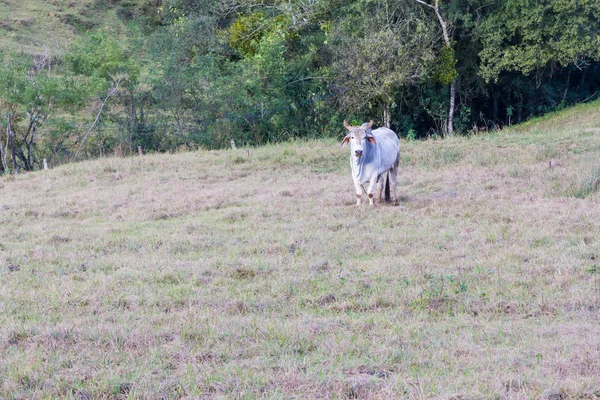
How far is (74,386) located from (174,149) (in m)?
19.4

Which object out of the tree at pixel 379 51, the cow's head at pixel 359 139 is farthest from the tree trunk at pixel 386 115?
the cow's head at pixel 359 139

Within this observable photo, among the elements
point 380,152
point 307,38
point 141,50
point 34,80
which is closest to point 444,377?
point 380,152

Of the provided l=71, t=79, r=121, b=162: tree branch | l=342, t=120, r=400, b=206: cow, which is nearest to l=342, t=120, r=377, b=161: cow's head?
l=342, t=120, r=400, b=206: cow

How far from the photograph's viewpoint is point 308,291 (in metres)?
6.85

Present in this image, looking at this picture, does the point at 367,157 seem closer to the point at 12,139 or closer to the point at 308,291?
the point at 308,291

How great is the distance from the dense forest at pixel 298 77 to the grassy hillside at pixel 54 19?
875cm

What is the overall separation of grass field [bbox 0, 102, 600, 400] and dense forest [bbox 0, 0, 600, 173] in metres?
9.28

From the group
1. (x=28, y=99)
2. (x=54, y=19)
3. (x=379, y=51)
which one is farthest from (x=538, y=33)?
(x=54, y=19)

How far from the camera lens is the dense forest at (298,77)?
74.6 feet

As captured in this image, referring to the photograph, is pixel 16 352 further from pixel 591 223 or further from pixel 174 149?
pixel 174 149

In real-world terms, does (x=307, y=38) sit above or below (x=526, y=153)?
above

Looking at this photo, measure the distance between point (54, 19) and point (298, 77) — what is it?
17.5 m

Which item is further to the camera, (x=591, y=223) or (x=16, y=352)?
(x=591, y=223)

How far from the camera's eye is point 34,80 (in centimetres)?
2128
